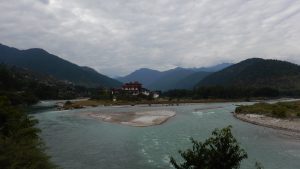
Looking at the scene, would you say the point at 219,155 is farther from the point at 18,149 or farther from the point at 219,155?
the point at 18,149

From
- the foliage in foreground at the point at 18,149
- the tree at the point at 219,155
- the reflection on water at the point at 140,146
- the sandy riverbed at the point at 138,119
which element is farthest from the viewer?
the sandy riverbed at the point at 138,119

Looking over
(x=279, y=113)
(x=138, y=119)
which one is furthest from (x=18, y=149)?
(x=279, y=113)

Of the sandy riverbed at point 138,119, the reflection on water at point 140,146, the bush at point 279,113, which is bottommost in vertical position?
the reflection on water at point 140,146

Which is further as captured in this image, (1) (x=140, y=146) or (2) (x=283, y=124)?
(2) (x=283, y=124)

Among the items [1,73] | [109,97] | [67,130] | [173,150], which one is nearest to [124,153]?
[173,150]

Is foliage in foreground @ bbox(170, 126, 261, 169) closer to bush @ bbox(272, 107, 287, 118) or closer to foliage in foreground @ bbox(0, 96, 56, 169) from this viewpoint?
foliage in foreground @ bbox(0, 96, 56, 169)

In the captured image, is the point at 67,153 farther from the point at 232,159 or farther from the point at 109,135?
the point at 232,159

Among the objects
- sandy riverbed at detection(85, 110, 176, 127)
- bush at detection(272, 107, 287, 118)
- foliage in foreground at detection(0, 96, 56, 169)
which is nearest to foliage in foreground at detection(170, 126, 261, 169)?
foliage in foreground at detection(0, 96, 56, 169)

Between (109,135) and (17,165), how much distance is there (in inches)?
1548

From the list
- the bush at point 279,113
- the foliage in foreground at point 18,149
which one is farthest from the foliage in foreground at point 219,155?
the bush at point 279,113

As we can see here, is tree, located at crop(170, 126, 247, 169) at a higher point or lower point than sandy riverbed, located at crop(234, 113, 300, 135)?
higher

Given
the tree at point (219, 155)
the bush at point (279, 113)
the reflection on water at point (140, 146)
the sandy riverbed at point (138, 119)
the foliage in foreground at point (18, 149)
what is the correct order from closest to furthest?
the tree at point (219, 155) < the foliage in foreground at point (18, 149) < the reflection on water at point (140, 146) < the sandy riverbed at point (138, 119) < the bush at point (279, 113)

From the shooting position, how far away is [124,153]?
4694 centimetres

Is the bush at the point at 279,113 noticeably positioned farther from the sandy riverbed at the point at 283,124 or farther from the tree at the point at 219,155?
the tree at the point at 219,155
